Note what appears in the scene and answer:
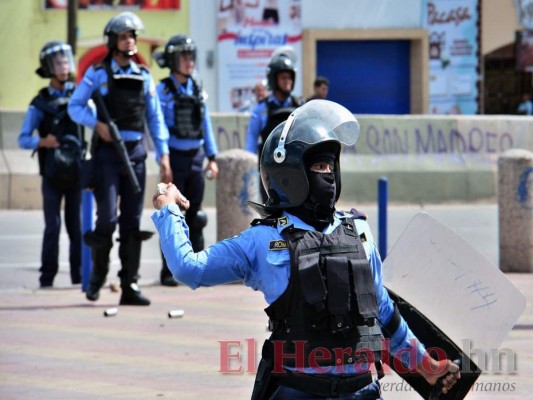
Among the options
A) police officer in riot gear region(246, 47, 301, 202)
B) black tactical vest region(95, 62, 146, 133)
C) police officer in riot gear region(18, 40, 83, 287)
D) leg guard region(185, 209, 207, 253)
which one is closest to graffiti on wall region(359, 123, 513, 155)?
leg guard region(185, 209, 207, 253)

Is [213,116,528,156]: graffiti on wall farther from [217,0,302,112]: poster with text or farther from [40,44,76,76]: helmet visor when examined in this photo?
[217,0,302,112]: poster with text

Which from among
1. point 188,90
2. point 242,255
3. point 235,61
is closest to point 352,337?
point 242,255

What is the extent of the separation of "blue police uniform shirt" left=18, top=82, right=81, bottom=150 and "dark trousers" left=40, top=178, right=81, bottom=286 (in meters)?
0.33

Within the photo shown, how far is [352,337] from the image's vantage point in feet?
13.8

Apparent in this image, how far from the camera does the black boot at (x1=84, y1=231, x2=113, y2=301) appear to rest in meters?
9.63

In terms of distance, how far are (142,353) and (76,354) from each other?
397mm

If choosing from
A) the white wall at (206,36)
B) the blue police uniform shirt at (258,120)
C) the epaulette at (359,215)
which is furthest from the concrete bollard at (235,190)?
the white wall at (206,36)

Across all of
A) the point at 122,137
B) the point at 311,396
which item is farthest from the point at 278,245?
the point at 122,137

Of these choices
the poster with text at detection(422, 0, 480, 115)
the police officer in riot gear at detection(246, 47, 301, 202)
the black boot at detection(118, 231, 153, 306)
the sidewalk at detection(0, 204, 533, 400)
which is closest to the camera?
the sidewalk at detection(0, 204, 533, 400)

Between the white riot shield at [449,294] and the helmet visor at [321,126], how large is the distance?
0.44 meters

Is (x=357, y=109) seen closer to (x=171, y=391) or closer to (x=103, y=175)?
(x=103, y=175)

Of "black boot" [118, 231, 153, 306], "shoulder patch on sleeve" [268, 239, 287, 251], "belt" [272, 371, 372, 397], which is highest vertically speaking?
"shoulder patch on sleeve" [268, 239, 287, 251]

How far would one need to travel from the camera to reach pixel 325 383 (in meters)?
4.15

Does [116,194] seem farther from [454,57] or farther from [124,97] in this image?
[454,57]
